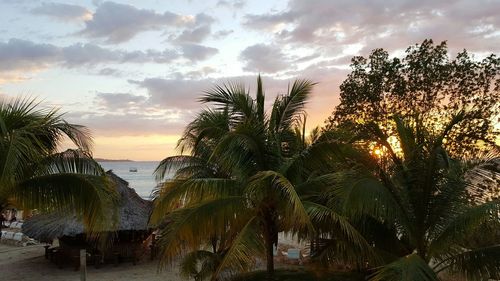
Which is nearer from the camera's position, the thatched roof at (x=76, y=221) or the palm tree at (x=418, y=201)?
the palm tree at (x=418, y=201)

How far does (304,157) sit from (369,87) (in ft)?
25.5

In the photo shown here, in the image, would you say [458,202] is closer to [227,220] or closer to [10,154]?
[227,220]

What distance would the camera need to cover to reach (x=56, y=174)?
8.12 m

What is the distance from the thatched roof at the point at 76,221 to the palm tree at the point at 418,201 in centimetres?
1023

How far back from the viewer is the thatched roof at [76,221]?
54.1ft

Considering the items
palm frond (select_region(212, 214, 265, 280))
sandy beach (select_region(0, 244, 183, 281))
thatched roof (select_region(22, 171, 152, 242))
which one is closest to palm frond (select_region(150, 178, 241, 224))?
palm frond (select_region(212, 214, 265, 280))

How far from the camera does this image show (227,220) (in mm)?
8914

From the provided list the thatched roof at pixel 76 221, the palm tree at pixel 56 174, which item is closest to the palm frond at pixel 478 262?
the palm tree at pixel 56 174

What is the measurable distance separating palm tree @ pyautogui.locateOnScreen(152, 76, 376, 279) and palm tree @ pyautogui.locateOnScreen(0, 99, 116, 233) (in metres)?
1.40

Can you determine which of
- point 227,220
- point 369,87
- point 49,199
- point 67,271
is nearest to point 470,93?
point 369,87

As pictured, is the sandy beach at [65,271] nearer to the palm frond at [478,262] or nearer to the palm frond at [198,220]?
the palm frond at [198,220]

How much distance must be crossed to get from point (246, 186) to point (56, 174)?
343cm

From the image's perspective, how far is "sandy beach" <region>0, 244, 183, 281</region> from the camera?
50.4ft

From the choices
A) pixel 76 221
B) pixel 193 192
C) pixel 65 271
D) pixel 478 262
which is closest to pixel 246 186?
pixel 193 192
